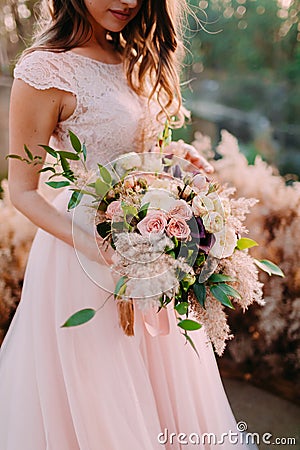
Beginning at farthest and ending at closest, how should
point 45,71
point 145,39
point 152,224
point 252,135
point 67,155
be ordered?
1. point 252,135
2. point 145,39
3. point 45,71
4. point 67,155
5. point 152,224

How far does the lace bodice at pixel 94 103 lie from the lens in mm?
1224

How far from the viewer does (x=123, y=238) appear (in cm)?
100

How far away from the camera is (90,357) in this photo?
1.28 meters

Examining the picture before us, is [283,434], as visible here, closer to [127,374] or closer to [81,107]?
[127,374]

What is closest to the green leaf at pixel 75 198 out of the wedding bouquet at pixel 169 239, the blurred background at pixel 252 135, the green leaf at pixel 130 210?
the wedding bouquet at pixel 169 239

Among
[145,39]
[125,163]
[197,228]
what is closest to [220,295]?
[197,228]

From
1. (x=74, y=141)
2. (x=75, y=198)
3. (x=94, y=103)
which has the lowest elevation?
(x=75, y=198)

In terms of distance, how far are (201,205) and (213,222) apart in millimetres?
44

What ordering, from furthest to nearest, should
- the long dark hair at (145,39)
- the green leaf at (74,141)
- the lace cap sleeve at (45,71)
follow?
the long dark hair at (145,39) < the lace cap sleeve at (45,71) < the green leaf at (74,141)

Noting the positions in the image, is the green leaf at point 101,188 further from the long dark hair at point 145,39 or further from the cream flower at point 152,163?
the long dark hair at point 145,39

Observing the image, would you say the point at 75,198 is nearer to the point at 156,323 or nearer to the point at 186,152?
the point at 156,323

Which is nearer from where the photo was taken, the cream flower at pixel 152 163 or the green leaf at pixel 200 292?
the green leaf at pixel 200 292

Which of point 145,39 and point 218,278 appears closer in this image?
point 218,278

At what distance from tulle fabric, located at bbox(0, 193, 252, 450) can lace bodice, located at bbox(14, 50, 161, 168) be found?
0.21 metres
